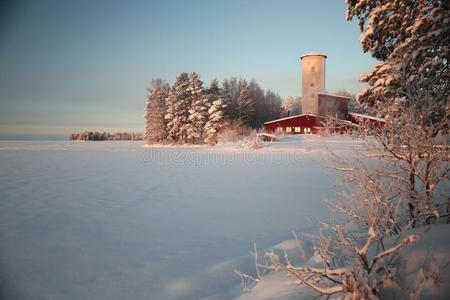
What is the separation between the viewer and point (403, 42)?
649cm

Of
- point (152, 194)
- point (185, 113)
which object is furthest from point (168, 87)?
point (152, 194)

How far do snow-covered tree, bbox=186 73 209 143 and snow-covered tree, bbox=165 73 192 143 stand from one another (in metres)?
1.02

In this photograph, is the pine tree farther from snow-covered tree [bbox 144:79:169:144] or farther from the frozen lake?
the frozen lake

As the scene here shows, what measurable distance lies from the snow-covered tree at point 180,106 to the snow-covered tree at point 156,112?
266 centimetres

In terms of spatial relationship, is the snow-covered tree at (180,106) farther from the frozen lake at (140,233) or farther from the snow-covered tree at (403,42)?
the snow-covered tree at (403,42)

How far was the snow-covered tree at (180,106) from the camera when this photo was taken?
45.4 metres

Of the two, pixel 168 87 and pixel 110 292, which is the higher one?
pixel 168 87

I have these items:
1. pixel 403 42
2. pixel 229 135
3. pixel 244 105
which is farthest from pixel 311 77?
pixel 403 42

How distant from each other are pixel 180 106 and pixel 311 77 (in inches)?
987

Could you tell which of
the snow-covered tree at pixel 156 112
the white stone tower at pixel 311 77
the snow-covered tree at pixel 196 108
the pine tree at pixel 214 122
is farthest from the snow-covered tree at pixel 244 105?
the snow-covered tree at pixel 156 112

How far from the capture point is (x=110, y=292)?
3998 millimetres

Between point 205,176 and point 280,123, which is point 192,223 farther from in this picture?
point 280,123

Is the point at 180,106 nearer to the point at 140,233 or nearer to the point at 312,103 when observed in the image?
the point at 312,103

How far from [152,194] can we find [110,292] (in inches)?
238
